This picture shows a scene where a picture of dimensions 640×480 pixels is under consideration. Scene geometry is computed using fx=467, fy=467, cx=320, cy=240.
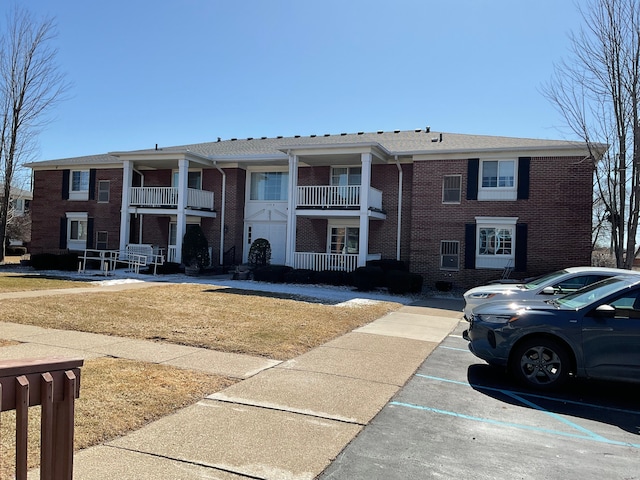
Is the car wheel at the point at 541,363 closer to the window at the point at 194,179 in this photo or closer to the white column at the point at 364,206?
the white column at the point at 364,206

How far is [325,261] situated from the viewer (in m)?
19.6

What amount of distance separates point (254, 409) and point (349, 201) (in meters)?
15.0

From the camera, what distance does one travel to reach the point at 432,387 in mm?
6129

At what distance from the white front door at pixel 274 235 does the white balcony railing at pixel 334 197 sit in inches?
112

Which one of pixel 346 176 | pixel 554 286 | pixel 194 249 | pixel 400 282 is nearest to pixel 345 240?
pixel 346 176

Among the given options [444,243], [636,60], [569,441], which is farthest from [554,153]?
[569,441]

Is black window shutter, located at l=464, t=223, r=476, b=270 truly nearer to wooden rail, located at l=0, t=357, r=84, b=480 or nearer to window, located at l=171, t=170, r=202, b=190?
window, located at l=171, t=170, r=202, b=190

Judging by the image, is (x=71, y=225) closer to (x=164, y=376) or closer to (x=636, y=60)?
(x=164, y=376)

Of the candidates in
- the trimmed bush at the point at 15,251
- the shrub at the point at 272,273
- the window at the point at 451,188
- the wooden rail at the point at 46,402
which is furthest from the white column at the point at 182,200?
the trimmed bush at the point at 15,251

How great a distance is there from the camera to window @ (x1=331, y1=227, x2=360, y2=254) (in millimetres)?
21609

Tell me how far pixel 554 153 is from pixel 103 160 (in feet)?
72.8

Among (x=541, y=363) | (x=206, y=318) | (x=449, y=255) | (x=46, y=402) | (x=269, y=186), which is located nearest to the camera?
(x=46, y=402)

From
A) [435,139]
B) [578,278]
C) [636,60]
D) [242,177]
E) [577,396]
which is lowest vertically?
[577,396]

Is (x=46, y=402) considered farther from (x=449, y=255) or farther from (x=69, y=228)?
(x=69, y=228)
